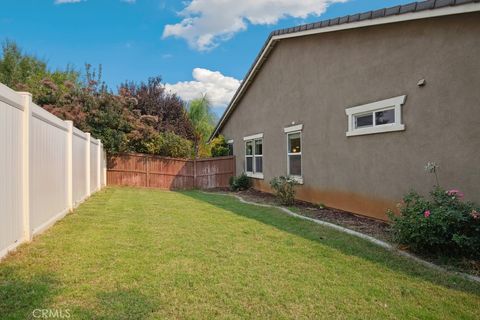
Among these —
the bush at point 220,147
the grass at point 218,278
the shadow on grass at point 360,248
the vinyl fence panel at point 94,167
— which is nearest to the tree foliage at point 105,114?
the bush at point 220,147

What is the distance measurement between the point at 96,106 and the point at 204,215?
9.65 meters

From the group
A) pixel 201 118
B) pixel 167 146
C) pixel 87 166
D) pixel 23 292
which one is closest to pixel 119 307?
pixel 23 292

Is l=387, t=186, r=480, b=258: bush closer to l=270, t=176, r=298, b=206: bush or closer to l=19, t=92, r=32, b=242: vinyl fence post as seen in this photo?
l=270, t=176, r=298, b=206: bush

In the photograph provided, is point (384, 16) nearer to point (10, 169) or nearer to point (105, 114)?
point (10, 169)

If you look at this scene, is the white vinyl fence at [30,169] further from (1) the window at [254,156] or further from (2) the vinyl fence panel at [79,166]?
(1) the window at [254,156]

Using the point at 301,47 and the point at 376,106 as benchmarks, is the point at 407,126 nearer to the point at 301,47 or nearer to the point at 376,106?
the point at 376,106

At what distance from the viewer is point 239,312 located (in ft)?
9.76

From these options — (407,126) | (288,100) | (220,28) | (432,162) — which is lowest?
(432,162)

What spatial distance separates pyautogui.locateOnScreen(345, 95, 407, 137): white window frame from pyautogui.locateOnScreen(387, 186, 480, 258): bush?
6.88 ft

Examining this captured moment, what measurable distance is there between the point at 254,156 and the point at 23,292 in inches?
483

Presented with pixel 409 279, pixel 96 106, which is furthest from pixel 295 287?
pixel 96 106

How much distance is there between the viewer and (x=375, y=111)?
7.42 metres

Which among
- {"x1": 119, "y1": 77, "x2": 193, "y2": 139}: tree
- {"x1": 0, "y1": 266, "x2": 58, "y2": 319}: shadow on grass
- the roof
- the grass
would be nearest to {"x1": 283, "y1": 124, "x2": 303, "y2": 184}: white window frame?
the roof

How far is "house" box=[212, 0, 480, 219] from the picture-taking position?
5473mm
